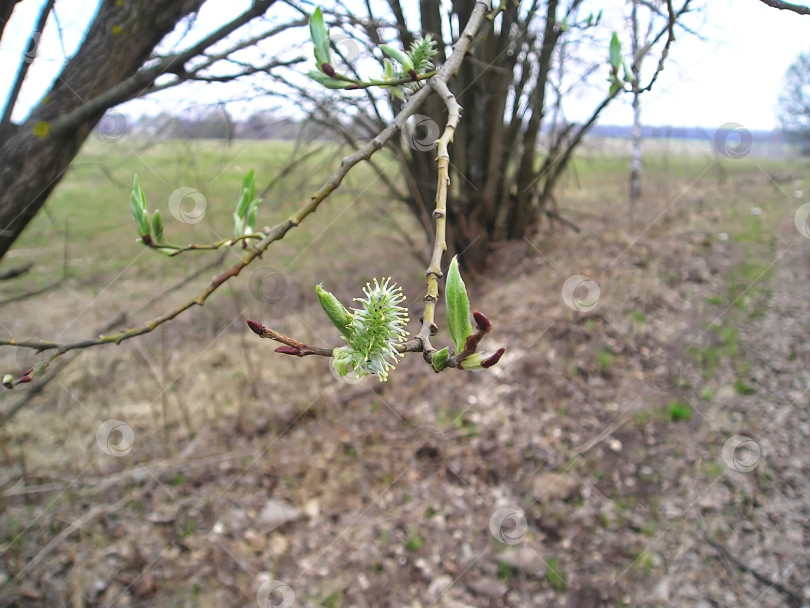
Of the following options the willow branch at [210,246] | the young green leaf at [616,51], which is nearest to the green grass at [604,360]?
the young green leaf at [616,51]

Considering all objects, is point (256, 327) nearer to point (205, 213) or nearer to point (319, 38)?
point (319, 38)

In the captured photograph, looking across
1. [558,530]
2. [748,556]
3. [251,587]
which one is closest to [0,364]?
[251,587]

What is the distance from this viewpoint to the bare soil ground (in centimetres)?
213

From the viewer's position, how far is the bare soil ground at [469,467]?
2129 mm

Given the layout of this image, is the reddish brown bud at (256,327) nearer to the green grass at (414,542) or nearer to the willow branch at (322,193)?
the willow branch at (322,193)

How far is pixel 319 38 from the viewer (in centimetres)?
67

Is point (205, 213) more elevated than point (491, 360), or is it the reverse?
point (491, 360)

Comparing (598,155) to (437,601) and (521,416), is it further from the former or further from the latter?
(437,601)

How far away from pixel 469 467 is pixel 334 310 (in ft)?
7.47

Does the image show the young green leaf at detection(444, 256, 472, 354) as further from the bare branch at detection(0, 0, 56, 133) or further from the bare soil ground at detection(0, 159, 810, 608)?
the bare soil ground at detection(0, 159, 810, 608)

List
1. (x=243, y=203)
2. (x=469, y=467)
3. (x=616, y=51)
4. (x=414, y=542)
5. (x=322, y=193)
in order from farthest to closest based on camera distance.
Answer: (x=469, y=467)
(x=414, y=542)
(x=616, y=51)
(x=243, y=203)
(x=322, y=193)

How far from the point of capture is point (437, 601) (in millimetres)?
2086

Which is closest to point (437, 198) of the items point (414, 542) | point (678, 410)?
point (414, 542)

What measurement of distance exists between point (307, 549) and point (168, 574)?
1.83 feet
